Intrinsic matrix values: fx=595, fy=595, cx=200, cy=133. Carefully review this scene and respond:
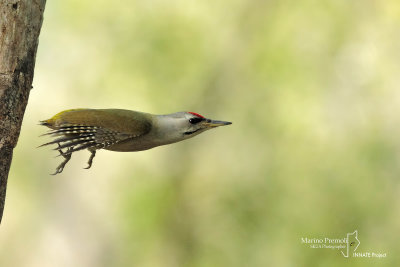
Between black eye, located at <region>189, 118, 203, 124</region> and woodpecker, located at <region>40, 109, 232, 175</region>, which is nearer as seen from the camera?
woodpecker, located at <region>40, 109, 232, 175</region>

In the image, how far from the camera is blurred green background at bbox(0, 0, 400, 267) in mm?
12148

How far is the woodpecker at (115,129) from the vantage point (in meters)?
5.13

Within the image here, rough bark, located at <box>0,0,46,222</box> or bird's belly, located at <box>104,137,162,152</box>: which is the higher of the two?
rough bark, located at <box>0,0,46,222</box>

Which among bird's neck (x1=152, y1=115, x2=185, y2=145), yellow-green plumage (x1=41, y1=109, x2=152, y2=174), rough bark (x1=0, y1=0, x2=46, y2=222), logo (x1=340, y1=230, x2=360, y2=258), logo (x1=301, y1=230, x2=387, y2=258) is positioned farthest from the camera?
logo (x1=340, y1=230, x2=360, y2=258)

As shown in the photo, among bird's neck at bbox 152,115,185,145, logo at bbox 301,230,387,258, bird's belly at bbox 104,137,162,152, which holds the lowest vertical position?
logo at bbox 301,230,387,258

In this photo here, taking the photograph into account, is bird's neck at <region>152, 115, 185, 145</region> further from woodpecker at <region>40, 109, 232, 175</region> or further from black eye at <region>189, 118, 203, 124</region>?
black eye at <region>189, 118, 203, 124</region>

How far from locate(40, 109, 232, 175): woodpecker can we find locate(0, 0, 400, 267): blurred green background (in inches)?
262

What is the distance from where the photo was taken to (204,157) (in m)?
13.5

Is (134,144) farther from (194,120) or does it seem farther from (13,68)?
(13,68)

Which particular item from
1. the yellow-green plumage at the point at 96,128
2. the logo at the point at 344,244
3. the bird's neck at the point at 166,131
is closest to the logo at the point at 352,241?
the logo at the point at 344,244

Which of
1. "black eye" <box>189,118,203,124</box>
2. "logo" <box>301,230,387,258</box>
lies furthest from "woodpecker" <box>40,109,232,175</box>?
"logo" <box>301,230,387,258</box>

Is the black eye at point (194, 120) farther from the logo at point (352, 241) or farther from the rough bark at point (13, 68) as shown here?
the logo at point (352, 241)

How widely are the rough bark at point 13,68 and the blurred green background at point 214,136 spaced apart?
7977mm

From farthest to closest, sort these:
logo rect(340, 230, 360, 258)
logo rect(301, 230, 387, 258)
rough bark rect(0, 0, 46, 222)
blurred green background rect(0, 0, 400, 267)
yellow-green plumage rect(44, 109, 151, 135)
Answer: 1. blurred green background rect(0, 0, 400, 267)
2. logo rect(340, 230, 360, 258)
3. logo rect(301, 230, 387, 258)
4. yellow-green plumage rect(44, 109, 151, 135)
5. rough bark rect(0, 0, 46, 222)
